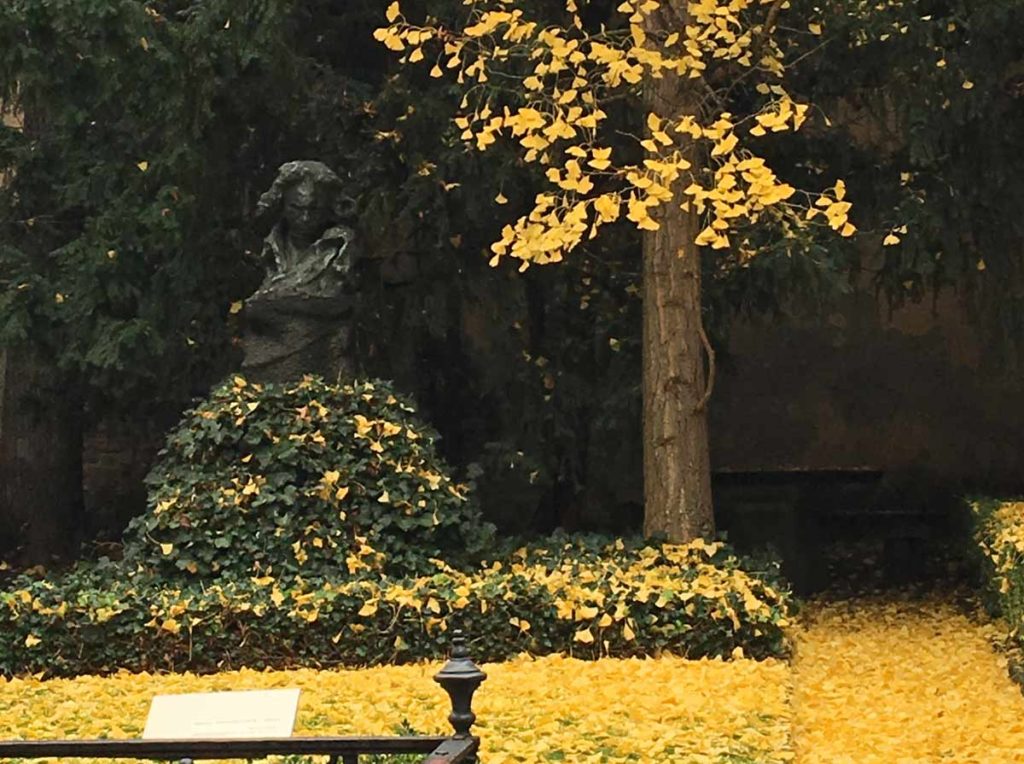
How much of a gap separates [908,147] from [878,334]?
446 centimetres

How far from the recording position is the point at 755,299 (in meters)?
10.7

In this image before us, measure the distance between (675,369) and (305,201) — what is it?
2.41 m

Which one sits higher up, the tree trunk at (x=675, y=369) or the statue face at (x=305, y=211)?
the statue face at (x=305, y=211)

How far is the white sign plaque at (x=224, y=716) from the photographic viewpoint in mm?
3471

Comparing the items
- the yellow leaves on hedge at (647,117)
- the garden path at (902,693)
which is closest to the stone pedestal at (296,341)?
the yellow leaves on hedge at (647,117)

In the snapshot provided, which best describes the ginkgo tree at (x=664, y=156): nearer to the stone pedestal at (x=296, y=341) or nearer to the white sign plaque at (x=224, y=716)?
the stone pedestal at (x=296, y=341)

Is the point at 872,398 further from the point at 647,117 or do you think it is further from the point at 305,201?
the point at 305,201

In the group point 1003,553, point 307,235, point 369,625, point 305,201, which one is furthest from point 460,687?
point 307,235

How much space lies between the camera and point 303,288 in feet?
30.3

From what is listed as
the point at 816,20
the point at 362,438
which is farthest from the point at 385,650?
the point at 816,20

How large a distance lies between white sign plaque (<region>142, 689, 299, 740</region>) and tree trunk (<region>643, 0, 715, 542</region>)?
19.0 ft

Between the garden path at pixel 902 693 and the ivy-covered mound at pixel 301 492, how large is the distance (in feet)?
7.00

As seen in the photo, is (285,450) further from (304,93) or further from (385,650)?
(304,93)

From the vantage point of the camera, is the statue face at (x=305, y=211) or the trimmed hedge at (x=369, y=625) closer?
the trimmed hedge at (x=369, y=625)
